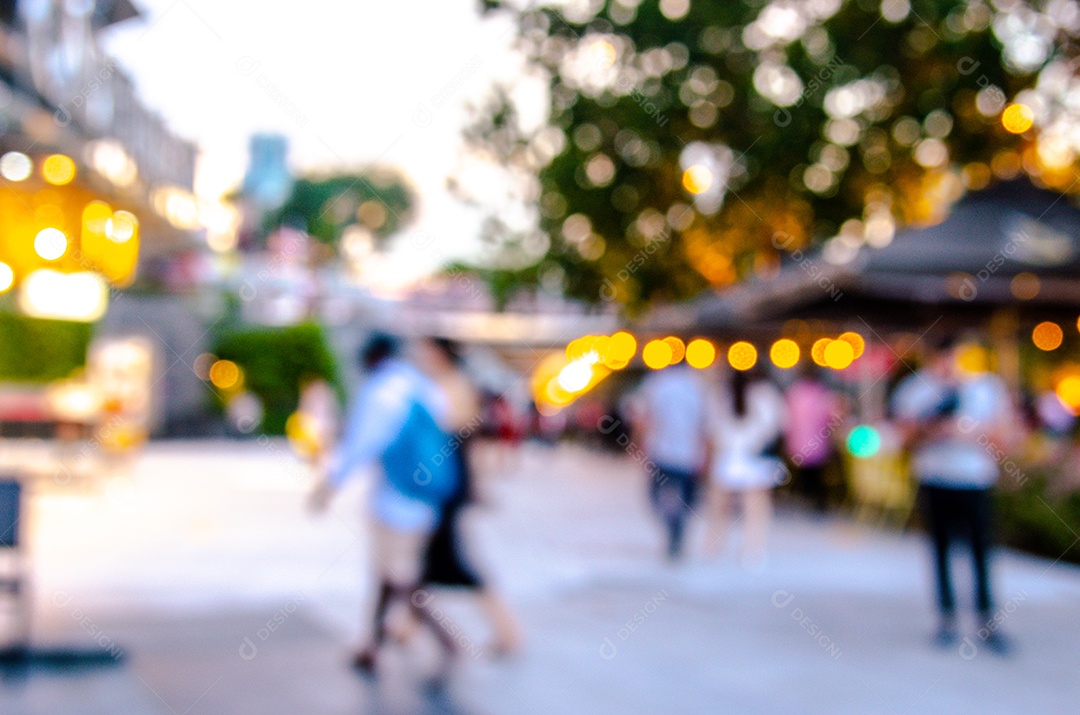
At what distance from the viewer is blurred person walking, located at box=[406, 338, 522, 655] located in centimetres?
612

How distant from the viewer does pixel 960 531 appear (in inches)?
269

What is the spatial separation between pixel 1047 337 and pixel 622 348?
1639 centimetres

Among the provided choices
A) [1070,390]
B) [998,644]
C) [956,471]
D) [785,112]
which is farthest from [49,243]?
[1070,390]

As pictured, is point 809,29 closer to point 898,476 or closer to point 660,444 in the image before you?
point 898,476

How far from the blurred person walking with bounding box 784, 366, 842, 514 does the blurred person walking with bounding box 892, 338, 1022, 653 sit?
636cm

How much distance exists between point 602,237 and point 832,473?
6.48 m

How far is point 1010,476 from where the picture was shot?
10984 millimetres

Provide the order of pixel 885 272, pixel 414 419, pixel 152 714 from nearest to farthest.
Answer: pixel 152 714 < pixel 414 419 < pixel 885 272

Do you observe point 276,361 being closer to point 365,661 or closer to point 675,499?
point 675,499

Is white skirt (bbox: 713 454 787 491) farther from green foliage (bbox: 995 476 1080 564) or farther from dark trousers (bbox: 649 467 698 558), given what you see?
green foliage (bbox: 995 476 1080 564)

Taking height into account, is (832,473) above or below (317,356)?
below

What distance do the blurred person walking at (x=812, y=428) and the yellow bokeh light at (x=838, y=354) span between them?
5.15 meters

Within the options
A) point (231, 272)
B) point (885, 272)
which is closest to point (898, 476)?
point (885, 272)

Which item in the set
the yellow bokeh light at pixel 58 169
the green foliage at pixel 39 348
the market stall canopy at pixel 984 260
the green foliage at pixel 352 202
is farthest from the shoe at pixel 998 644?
the green foliage at pixel 352 202
